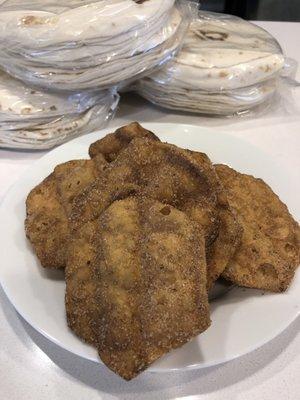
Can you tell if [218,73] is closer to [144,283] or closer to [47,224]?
[47,224]

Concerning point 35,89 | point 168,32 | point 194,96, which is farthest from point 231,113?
point 35,89

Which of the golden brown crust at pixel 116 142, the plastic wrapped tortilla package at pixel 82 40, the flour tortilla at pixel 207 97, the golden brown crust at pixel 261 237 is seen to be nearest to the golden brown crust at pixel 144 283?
the golden brown crust at pixel 261 237

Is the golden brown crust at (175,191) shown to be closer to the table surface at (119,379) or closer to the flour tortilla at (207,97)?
the table surface at (119,379)

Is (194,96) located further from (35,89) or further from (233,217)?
(233,217)

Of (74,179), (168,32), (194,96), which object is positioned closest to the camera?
(74,179)

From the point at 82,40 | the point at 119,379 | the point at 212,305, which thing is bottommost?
the point at 119,379

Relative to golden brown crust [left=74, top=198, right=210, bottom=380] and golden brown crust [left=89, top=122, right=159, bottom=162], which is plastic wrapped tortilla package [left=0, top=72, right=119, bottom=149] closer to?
golden brown crust [left=89, top=122, right=159, bottom=162]

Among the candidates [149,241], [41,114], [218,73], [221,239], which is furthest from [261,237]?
[41,114]
